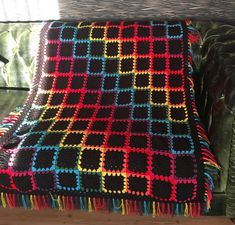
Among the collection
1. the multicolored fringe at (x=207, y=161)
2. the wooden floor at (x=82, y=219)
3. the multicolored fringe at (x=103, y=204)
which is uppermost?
the multicolored fringe at (x=207, y=161)

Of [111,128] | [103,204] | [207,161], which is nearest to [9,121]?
[111,128]

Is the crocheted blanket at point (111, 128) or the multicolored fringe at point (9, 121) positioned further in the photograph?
the multicolored fringe at point (9, 121)

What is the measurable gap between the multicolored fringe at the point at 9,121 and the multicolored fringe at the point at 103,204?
12.9 inches

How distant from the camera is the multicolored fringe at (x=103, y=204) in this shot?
1497 millimetres

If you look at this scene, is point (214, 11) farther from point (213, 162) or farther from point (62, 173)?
point (62, 173)

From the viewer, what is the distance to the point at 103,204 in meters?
1.53

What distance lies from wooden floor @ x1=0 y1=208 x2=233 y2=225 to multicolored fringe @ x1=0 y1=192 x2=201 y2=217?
0.58 feet

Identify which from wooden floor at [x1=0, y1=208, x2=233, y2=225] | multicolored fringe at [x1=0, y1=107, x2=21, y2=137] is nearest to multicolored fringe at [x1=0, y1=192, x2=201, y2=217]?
wooden floor at [x1=0, y1=208, x2=233, y2=225]

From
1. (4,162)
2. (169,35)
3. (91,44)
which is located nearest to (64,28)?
(91,44)

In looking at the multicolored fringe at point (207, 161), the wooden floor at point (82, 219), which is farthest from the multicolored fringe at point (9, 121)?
the multicolored fringe at point (207, 161)

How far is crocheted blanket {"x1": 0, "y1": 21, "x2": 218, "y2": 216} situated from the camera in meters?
1.46

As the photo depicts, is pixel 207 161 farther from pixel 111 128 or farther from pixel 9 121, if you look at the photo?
pixel 9 121

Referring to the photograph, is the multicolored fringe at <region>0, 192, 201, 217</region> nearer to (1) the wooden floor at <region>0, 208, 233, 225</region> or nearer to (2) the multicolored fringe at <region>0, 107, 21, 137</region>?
(1) the wooden floor at <region>0, 208, 233, 225</region>

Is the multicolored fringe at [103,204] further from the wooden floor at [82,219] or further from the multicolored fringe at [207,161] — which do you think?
the wooden floor at [82,219]
